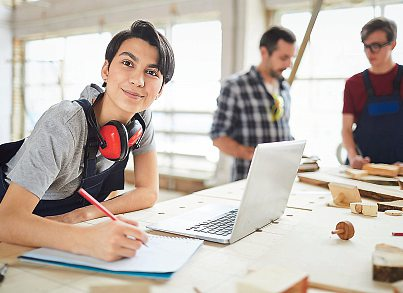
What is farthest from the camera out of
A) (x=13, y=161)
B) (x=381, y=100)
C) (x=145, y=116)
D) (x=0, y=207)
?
(x=381, y=100)

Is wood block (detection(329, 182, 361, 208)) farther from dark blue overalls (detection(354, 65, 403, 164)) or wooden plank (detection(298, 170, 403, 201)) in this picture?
dark blue overalls (detection(354, 65, 403, 164))

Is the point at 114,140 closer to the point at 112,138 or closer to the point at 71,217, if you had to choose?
the point at 112,138

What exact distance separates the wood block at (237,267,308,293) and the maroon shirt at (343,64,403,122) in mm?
2127

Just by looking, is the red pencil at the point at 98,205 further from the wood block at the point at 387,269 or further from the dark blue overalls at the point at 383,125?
the dark blue overalls at the point at 383,125

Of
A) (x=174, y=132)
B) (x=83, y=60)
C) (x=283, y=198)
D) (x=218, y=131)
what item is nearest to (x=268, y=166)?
(x=283, y=198)

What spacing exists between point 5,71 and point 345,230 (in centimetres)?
745

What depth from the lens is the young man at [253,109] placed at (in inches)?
114

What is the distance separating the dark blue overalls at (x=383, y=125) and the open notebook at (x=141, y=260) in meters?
1.95

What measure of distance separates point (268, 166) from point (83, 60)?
565 centimetres

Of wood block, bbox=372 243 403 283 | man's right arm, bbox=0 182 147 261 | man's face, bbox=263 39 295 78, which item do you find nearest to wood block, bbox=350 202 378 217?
wood block, bbox=372 243 403 283

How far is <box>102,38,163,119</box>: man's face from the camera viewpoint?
1356 millimetres

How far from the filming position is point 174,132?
5.35 metres

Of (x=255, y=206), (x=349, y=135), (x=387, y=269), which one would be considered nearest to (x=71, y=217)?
(x=255, y=206)

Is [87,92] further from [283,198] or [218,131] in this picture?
[218,131]
